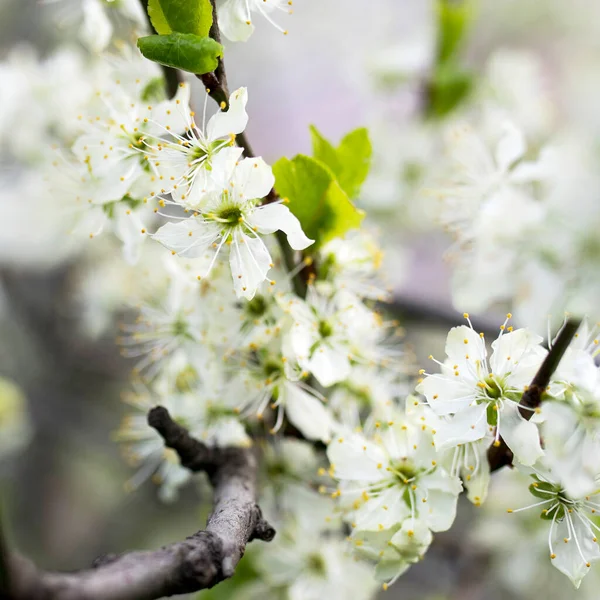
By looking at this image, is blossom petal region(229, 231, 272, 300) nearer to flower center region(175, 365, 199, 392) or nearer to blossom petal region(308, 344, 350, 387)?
blossom petal region(308, 344, 350, 387)

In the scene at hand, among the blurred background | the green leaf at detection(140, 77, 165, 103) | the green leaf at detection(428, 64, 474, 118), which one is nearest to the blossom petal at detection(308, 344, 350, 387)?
the green leaf at detection(140, 77, 165, 103)

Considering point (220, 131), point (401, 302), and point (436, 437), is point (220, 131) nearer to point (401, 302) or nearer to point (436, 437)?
point (436, 437)

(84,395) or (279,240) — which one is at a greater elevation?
(279,240)

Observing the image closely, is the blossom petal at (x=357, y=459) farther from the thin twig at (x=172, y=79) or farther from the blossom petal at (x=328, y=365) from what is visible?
the thin twig at (x=172, y=79)

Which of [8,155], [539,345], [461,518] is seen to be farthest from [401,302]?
[8,155]

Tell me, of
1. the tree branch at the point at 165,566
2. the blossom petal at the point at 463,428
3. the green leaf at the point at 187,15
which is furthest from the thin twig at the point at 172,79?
the blossom petal at the point at 463,428

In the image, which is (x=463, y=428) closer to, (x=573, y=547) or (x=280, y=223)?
(x=573, y=547)

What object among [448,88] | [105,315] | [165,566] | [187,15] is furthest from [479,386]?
[105,315]
